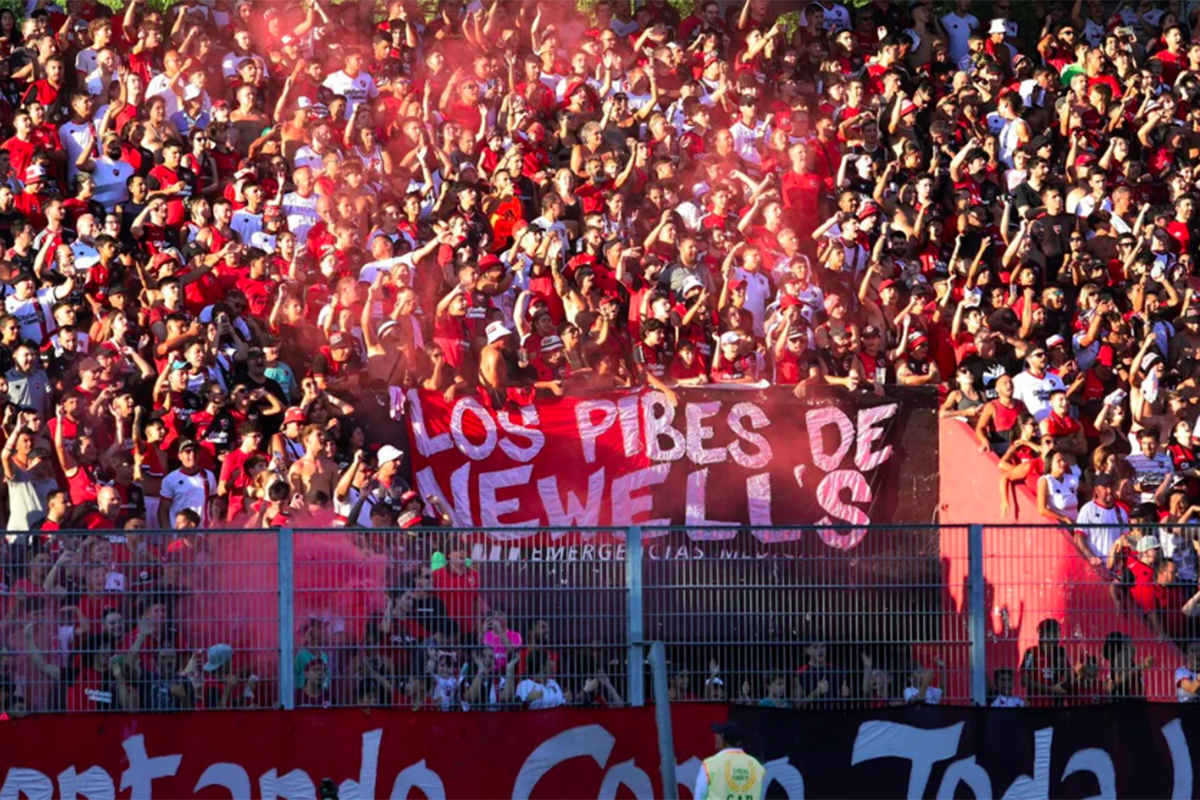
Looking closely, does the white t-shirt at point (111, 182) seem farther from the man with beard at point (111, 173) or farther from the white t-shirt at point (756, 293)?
the white t-shirt at point (756, 293)

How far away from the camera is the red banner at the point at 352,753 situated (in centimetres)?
1208

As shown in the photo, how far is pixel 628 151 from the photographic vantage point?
19406 millimetres

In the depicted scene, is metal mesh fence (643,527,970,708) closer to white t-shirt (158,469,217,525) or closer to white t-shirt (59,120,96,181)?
white t-shirt (158,469,217,525)

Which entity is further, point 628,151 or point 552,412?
point 628,151

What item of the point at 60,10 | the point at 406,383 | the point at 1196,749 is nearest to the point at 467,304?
the point at 406,383

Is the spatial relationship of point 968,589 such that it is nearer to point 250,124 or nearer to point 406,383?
point 406,383

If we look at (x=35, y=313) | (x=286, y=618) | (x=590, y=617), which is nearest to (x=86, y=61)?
(x=35, y=313)

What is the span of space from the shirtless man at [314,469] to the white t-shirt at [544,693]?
3.27 meters

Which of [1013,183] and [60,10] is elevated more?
[60,10]

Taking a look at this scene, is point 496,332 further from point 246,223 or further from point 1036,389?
point 1036,389

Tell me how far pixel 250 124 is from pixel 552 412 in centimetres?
472

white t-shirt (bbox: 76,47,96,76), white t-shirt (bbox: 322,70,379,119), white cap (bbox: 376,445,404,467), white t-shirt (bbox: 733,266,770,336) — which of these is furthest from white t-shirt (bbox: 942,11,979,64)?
white cap (bbox: 376,445,404,467)

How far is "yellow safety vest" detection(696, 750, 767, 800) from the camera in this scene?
36.2 ft

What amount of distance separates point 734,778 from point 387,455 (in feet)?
17.7
